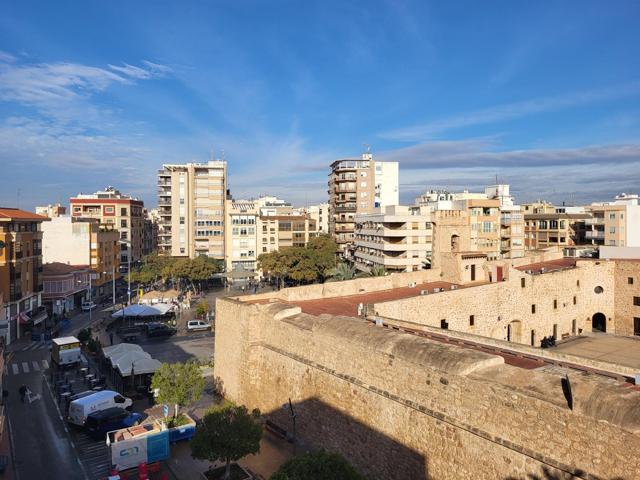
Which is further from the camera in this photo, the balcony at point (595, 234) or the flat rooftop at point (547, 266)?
the balcony at point (595, 234)

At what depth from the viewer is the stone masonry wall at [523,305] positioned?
22344 mm

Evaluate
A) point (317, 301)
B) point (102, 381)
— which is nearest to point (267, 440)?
point (317, 301)

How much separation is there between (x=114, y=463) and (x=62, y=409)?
7038 mm

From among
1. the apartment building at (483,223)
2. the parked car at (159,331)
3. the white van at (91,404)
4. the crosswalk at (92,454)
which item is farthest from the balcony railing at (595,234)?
the crosswalk at (92,454)

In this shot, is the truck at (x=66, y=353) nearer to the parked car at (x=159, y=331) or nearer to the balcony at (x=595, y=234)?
the parked car at (x=159, y=331)

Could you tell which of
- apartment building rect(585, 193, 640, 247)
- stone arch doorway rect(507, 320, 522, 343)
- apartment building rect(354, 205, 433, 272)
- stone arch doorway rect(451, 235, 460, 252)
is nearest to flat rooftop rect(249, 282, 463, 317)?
stone arch doorway rect(507, 320, 522, 343)

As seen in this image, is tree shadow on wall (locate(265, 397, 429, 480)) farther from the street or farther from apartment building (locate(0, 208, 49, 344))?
apartment building (locate(0, 208, 49, 344))

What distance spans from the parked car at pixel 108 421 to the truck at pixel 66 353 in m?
9.00

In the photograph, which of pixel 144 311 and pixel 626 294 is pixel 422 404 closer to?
pixel 144 311

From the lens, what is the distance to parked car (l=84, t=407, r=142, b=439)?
54.9 feet

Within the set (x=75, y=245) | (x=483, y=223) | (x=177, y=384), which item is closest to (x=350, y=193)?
(x=483, y=223)

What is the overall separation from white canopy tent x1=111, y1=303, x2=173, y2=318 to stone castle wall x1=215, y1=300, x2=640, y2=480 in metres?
18.0

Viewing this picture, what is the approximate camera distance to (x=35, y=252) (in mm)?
37250

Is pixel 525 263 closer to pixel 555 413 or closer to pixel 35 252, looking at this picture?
pixel 555 413
